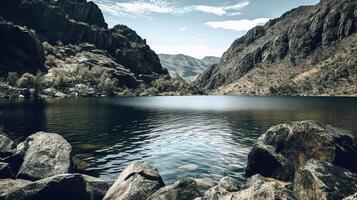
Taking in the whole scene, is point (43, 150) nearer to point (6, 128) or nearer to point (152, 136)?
point (152, 136)

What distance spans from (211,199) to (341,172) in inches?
363

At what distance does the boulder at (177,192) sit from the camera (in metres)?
20.7

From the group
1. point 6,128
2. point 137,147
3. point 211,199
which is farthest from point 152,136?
point 211,199

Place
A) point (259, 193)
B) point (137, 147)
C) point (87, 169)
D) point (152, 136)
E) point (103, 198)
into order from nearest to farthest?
point (259, 193), point (103, 198), point (87, 169), point (137, 147), point (152, 136)

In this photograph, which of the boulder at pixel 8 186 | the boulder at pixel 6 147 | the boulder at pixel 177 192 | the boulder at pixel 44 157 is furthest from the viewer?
the boulder at pixel 6 147

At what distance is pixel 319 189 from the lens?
19.3 meters

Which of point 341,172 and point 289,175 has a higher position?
point 341,172

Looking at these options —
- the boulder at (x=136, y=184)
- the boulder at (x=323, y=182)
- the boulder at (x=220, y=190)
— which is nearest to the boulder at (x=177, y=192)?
the boulder at (x=220, y=190)

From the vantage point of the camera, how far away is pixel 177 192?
21.1 meters

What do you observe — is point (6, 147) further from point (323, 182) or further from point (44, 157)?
point (323, 182)

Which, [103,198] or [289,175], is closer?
[103,198]

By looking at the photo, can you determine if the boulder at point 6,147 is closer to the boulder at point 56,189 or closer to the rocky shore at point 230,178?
the rocky shore at point 230,178

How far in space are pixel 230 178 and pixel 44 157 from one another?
678 inches

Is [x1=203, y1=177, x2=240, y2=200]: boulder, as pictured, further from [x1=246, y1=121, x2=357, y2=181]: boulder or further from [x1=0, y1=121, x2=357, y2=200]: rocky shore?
[x1=246, y1=121, x2=357, y2=181]: boulder
